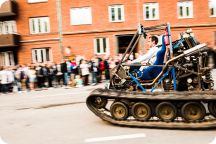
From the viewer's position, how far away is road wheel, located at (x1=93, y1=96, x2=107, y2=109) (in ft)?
29.0

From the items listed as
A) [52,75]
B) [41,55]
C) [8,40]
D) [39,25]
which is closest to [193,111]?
[52,75]

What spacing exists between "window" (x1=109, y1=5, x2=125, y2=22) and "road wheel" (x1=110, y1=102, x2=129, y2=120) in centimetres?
2307

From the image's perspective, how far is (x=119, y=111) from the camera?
8531 mm

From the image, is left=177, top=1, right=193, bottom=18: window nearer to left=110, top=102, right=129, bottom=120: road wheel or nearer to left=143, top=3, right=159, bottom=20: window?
left=143, top=3, right=159, bottom=20: window

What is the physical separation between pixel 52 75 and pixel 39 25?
12.2 metres

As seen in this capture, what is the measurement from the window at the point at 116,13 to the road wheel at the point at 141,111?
23270 mm

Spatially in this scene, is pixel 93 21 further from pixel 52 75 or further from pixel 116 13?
pixel 52 75

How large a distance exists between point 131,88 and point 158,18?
23.1m

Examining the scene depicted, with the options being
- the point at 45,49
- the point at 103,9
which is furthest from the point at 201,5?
the point at 45,49

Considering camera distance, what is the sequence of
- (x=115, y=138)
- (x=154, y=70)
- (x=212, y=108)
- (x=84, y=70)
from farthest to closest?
1. (x=84, y=70)
2. (x=154, y=70)
3. (x=212, y=108)
4. (x=115, y=138)

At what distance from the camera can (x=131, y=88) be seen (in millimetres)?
8875

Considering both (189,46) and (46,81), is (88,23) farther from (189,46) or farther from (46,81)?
(189,46)

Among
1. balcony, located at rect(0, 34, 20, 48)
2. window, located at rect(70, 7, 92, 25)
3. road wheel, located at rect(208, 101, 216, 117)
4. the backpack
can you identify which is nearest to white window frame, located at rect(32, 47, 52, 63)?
balcony, located at rect(0, 34, 20, 48)

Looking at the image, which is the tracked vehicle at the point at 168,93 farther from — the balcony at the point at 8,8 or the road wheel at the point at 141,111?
the balcony at the point at 8,8
